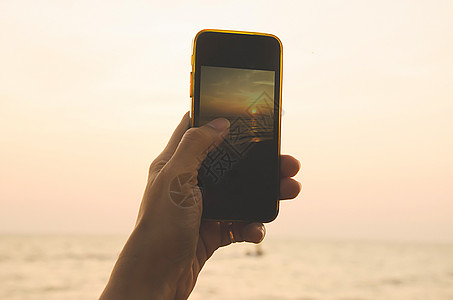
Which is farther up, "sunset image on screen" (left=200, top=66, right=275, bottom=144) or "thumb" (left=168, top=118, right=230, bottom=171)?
"sunset image on screen" (left=200, top=66, right=275, bottom=144)

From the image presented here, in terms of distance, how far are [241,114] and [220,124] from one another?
0.50 feet

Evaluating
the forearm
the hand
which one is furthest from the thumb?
the forearm

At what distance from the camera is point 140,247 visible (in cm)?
194

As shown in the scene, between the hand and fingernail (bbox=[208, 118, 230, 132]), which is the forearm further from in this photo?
fingernail (bbox=[208, 118, 230, 132])

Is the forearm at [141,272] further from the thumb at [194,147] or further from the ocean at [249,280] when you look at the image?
the ocean at [249,280]

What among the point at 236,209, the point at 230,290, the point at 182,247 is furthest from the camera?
the point at 230,290

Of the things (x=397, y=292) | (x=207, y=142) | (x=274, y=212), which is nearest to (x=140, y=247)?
(x=207, y=142)

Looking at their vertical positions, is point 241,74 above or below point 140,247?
above

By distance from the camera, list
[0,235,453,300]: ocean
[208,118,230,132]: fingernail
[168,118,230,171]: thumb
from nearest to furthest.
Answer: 1. [168,118,230,171]: thumb
2. [208,118,230,132]: fingernail
3. [0,235,453,300]: ocean

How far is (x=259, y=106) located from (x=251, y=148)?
0.23 m

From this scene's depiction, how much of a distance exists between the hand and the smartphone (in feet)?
0.33

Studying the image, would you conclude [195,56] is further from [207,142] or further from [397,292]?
[397,292]

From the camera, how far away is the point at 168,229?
205 cm

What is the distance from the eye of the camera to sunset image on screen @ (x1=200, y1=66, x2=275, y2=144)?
239 cm
